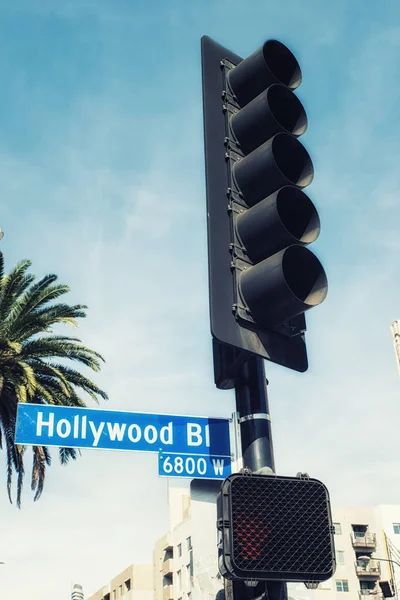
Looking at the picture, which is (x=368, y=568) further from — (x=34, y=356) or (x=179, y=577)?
(x=34, y=356)

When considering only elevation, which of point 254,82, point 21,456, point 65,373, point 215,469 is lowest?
point 215,469

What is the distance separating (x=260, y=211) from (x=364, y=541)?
272ft

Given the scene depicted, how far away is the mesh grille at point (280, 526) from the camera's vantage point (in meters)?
2.80

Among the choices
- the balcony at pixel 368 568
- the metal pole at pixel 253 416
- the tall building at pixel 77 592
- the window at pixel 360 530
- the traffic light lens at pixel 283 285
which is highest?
the window at pixel 360 530

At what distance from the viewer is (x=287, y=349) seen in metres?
3.75

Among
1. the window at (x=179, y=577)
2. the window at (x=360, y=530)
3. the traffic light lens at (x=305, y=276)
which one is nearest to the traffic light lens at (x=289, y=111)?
the traffic light lens at (x=305, y=276)

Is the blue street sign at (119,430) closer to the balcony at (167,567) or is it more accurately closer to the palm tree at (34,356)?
the palm tree at (34,356)

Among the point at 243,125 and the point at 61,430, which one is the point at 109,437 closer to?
the point at 61,430

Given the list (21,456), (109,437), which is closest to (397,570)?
(21,456)

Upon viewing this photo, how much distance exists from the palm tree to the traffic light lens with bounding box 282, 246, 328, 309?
66.9ft

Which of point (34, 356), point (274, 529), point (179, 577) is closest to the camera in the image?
point (274, 529)

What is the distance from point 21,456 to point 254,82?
22588 millimetres

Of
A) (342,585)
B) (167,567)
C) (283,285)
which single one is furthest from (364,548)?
(283,285)

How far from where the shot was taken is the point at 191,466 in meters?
4.83
